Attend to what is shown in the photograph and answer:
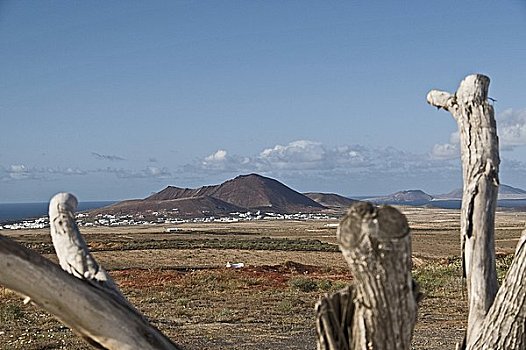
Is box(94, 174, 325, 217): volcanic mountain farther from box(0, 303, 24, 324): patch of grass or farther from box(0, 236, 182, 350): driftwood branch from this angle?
box(0, 236, 182, 350): driftwood branch

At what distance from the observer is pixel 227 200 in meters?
162

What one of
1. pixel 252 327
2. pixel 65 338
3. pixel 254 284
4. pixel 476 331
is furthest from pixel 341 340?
pixel 254 284

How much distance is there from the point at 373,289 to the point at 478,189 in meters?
1.09

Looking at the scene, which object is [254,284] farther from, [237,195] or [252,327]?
[237,195]

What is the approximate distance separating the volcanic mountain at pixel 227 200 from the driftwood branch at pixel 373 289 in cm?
12746

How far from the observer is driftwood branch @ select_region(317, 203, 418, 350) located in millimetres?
1833

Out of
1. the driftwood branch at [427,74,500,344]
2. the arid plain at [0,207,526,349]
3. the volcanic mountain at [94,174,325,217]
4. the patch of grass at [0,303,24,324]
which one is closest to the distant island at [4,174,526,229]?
the volcanic mountain at [94,174,325,217]

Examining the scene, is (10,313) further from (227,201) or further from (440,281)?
(227,201)

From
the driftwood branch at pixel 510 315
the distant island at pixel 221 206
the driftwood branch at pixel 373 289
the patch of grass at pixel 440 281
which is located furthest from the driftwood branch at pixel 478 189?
the distant island at pixel 221 206

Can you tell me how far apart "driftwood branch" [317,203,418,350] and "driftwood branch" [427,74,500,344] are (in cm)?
87

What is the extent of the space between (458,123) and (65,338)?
431 inches

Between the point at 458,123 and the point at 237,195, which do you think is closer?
the point at 458,123

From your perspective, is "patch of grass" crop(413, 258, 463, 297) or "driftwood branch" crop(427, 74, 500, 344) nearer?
"driftwood branch" crop(427, 74, 500, 344)

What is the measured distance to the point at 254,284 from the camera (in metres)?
22.9
